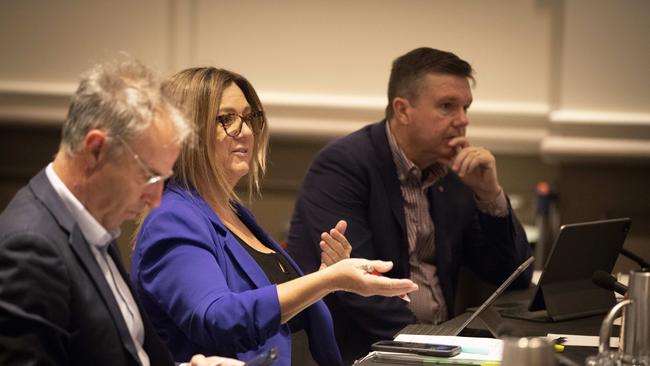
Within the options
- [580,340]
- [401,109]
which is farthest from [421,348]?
[401,109]

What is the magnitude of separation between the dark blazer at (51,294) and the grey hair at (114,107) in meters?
0.12

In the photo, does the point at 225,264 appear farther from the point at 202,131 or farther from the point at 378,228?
the point at 378,228

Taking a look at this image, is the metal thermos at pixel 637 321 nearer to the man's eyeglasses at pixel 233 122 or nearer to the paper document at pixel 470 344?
the paper document at pixel 470 344

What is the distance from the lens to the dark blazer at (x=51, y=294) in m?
1.51

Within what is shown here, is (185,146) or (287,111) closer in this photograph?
(185,146)

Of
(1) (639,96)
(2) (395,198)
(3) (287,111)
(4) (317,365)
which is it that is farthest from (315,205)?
(1) (639,96)

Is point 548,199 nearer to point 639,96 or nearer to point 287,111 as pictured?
point 639,96

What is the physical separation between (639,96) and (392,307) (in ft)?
6.52

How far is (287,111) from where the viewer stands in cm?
469

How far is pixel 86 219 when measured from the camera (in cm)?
168

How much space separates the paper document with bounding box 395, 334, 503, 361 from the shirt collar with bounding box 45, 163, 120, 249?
32.3 inches

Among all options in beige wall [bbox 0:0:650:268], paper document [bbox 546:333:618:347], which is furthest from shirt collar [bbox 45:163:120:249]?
beige wall [bbox 0:0:650:268]

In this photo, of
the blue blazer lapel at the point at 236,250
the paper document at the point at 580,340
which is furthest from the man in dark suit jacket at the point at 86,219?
the paper document at the point at 580,340

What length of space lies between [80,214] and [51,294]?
0.59ft
